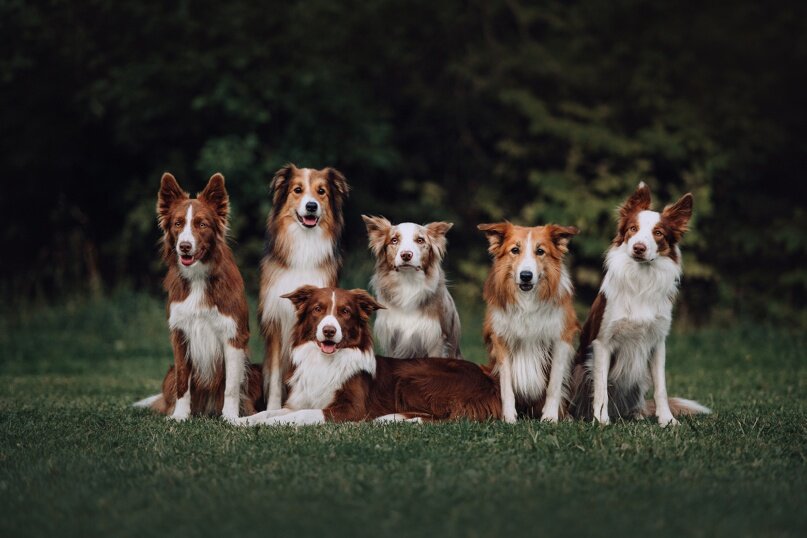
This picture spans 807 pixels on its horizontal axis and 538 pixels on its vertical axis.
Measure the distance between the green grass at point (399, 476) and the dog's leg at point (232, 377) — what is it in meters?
0.28

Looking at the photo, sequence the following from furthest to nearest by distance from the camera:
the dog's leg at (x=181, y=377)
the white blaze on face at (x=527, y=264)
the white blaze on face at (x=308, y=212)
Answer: the white blaze on face at (x=308, y=212), the dog's leg at (x=181, y=377), the white blaze on face at (x=527, y=264)

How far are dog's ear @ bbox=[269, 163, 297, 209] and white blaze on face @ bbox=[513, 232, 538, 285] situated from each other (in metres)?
1.97

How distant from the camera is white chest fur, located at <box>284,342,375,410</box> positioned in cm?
682

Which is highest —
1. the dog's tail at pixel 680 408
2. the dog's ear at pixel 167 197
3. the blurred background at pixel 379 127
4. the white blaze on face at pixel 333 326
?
the blurred background at pixel 379 127

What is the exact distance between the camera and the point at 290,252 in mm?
7422

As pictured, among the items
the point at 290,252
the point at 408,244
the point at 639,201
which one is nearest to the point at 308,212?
the point at 290,252

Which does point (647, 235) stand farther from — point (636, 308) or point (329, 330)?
point (329, 330)

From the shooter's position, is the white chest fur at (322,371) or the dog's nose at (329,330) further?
the white chest fur at (322,371)

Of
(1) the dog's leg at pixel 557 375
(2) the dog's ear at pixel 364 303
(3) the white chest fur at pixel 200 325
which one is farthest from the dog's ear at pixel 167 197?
(1) the dog's leg at pixel 557 375

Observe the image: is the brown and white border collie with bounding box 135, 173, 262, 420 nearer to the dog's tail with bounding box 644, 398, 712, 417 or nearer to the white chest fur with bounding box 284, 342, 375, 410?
the white chest fur with bounding box 284, 342, 375, 410

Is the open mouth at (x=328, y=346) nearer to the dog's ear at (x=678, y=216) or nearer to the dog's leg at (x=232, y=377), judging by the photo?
the dog's leg at (x=232, y=377)

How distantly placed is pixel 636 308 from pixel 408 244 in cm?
187

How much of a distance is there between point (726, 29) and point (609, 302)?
1285 cm

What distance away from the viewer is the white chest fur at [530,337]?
6.76 m
